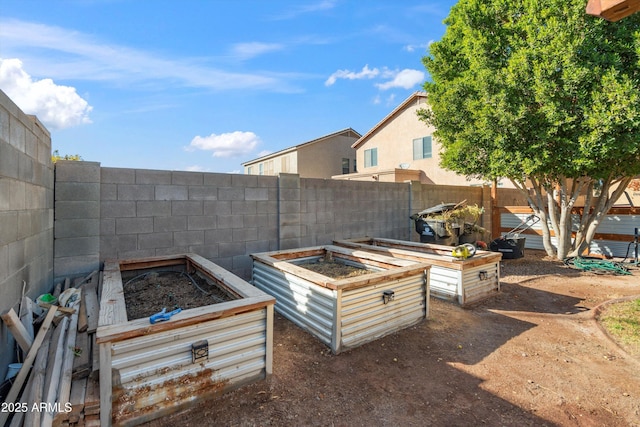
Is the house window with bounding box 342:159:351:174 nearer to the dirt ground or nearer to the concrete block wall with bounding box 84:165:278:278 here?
the concrete block wall with bounding box 84:165:278:278

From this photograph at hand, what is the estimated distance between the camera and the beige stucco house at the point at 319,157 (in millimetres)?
21188

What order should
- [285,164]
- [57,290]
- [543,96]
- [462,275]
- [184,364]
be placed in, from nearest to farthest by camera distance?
1. [184,364]
2. [57,290]
3. [462,275]
4. [543,96]
5. [285,164]

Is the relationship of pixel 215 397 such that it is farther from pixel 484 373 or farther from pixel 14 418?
pixel 484 373

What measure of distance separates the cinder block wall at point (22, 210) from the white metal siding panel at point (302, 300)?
8.50ft

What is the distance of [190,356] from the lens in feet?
7.88

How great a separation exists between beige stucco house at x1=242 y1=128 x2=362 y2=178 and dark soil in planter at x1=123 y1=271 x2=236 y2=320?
16.5 metres

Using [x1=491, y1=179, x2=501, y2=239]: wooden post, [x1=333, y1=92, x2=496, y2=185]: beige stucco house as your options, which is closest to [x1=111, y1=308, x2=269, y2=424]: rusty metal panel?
[x1=491, y1=179, x2=501, y2=239]: wooden post

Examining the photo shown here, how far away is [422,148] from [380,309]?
49.8ft

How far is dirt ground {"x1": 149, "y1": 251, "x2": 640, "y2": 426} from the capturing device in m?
2.37

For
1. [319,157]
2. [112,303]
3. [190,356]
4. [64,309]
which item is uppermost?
[319,157]

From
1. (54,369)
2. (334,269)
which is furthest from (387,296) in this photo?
(54,369)

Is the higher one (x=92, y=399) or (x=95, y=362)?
(x=95, y=362)

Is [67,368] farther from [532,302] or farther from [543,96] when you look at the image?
[543,96]

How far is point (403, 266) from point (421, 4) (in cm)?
568
